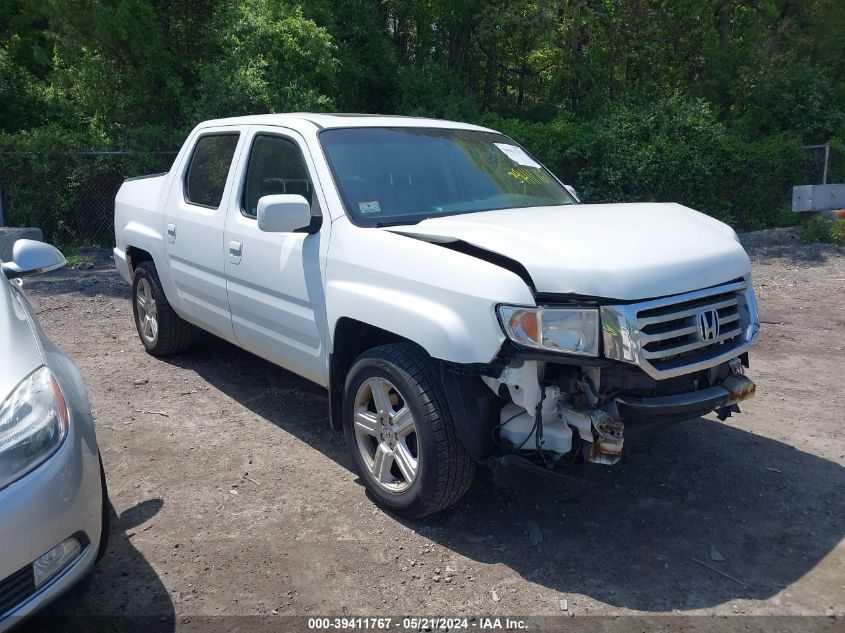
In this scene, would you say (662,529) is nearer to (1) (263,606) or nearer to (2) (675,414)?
(2) (675,414)

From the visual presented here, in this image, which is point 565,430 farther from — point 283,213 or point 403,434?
point 283,213

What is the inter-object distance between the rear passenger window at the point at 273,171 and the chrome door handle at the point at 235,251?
0.68ft

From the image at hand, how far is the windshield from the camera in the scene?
166 inches

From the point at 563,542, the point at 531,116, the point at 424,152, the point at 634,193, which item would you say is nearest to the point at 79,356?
the point at 424,152

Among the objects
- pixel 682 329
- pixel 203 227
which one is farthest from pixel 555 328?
pixel 203 227

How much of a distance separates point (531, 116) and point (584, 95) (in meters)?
1.36

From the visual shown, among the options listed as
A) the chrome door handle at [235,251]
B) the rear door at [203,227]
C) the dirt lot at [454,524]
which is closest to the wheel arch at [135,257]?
the rear door at [203,227]

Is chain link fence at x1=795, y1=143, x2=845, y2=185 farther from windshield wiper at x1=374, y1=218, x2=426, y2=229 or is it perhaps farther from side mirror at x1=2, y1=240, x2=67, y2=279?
side mirror at x1=2, y1=240, x2=67, y2=279

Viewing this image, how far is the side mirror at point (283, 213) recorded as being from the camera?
3895mm

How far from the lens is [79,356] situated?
6.61 metres

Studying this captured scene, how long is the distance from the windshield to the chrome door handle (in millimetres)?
878

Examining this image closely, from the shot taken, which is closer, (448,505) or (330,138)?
(448,505)

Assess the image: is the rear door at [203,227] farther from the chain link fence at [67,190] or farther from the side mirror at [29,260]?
the chain link fence at [67,190]

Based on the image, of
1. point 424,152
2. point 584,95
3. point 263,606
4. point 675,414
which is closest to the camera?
point 263,606
